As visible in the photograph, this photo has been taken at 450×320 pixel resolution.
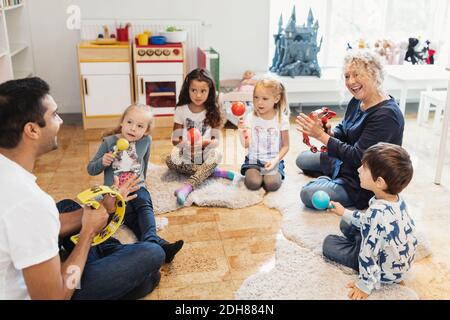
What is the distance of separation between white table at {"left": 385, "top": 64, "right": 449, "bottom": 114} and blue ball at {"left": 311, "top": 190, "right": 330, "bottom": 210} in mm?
1828

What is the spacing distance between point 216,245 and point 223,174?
2.55 feet

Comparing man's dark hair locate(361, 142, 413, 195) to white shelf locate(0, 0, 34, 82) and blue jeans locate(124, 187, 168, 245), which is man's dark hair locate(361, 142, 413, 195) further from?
white shelf locate(0, 0, 34, 82)

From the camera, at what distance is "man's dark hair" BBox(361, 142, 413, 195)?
1643 millimetres

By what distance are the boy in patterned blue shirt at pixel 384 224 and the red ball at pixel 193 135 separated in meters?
1.18

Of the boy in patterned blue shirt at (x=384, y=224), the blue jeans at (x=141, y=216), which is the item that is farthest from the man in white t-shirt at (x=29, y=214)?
the boy in patterned blue shirt at (x=384, y=224)

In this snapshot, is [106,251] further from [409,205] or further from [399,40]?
[399,40]

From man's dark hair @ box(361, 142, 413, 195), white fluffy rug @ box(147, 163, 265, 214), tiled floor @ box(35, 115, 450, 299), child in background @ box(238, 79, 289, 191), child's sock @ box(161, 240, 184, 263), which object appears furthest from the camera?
child in background @ box(238, 79, 289, 191)

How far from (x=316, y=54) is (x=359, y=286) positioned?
295cm

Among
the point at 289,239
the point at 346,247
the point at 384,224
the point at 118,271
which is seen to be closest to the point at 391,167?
the point at 384,224

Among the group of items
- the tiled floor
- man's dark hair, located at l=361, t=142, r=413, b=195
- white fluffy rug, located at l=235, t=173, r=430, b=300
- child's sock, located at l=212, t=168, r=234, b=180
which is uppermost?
man's dark hair, located at l=361, t=142, r=413, b=195

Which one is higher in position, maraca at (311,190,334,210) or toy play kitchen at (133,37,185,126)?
toy play kitchen at (133,37,185,126)

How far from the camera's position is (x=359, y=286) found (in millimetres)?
1720

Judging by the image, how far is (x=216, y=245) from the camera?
6.84 feet

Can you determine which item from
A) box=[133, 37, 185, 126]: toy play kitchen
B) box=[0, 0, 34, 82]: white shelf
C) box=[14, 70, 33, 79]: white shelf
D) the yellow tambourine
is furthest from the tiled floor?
box=[0, 0, 34, 82]: white shelf
